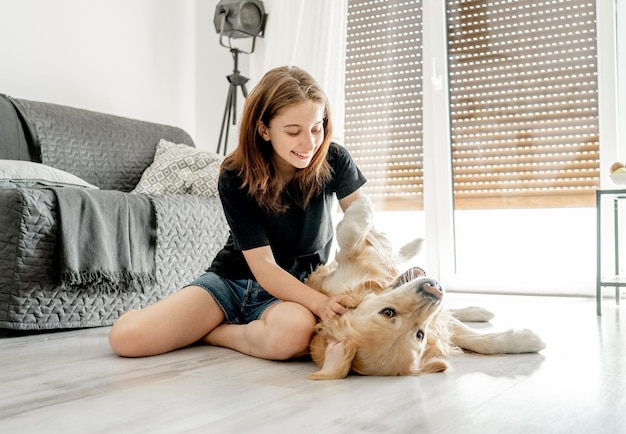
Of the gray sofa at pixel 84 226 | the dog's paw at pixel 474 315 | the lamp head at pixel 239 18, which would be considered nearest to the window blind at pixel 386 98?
the lamp head at pixel 239 18

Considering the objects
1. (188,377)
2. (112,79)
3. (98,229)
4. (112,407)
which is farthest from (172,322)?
(112,79)

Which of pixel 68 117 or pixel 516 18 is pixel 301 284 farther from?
pixel 516 18

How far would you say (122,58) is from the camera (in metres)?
3.88

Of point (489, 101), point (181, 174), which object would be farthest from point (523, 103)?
point (181, 174)

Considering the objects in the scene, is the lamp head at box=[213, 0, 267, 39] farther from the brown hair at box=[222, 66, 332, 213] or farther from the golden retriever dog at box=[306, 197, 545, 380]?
the golden retriever dog at box=[306, 197, 545, 380]

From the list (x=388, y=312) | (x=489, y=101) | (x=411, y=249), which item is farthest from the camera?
(x=489, y=101)

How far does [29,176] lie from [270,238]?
43.5 inches

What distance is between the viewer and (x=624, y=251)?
3.27m

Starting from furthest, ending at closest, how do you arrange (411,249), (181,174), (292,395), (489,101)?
(489,101) → (181,174) → (411,249) → (292,395)

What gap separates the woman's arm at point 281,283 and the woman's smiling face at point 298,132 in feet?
0.84

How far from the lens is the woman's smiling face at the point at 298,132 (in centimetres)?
165

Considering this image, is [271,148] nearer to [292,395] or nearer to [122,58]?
[292,395]

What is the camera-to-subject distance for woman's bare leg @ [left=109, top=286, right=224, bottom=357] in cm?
175

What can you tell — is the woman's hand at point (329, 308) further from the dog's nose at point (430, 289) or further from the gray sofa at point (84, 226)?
the gray sofa at point (84, 226)
